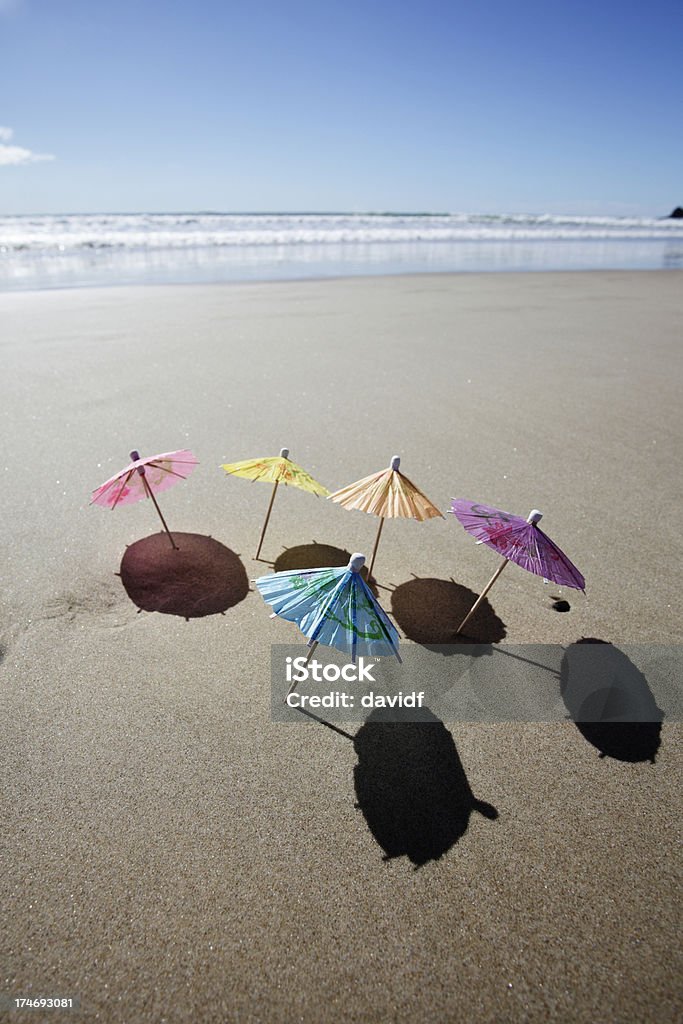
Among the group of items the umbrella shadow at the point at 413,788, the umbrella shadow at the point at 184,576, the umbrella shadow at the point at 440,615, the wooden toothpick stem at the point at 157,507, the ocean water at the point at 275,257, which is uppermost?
the ocean water at the point at 275,257

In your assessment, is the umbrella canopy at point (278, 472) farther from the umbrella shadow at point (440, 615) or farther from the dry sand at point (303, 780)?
the umbrella shadow at point (440, 615)

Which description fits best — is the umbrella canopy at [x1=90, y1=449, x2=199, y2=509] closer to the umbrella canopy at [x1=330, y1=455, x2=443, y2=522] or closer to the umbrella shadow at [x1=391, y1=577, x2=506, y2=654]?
the umbrella canopy at [x1=330, y1=455, x2=443, y2=522]

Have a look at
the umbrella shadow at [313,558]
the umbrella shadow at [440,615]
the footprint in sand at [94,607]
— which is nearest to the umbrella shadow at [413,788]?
the umbrella shadow at [440,615]

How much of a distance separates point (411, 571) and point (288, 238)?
89.1ft

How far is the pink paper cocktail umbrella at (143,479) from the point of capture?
289cm

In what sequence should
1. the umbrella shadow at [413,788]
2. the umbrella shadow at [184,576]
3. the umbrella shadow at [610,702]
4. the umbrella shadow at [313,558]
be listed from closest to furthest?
the umbrella shadow at [413,788] → the umbrella shadow at [610,702] → the umbrella shadow at [184,576] → the umbrella shadow at [313,558]

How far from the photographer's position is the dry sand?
158 cm

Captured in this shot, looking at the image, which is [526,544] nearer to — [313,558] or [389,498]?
[389,498]

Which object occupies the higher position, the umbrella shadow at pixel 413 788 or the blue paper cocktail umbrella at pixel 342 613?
Result: the blue paper cocktail umbrella at pixel 342 613

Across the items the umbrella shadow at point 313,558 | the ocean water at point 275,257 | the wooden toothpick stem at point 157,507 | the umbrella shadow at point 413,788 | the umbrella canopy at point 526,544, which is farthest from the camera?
the ocean water at point 275,257

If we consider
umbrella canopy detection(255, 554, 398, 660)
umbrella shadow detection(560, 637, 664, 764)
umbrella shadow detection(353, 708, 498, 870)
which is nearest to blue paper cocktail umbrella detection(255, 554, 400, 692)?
umbrella canopy detection(255, 554, 398, 660)

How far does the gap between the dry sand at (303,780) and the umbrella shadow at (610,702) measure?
7cm

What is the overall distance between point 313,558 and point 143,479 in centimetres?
105

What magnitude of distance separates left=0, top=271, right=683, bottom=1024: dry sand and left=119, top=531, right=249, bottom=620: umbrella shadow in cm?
8
